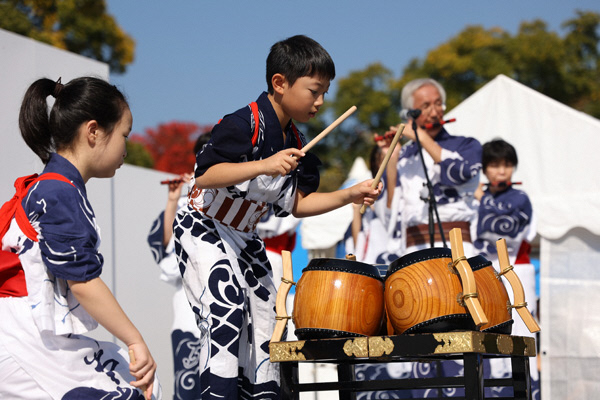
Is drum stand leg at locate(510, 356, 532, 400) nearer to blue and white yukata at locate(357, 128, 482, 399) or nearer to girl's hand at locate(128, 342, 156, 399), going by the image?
girl's hand at locate(128, 342, 156, 399)

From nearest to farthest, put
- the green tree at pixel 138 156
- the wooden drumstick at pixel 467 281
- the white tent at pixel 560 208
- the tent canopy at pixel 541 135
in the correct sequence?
1. the wooden drumstick at pixel 467 281
2. the white tent at pixel 560 208
3. the tent canopy at pixel 541 135
4. the green tree at pixel 138 156

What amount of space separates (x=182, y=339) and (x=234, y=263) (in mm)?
1923

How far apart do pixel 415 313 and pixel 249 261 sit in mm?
687

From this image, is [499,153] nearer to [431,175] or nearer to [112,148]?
[431,175]

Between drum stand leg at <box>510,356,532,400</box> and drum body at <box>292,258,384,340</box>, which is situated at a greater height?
drum body at <box>292,258,384,340</box>

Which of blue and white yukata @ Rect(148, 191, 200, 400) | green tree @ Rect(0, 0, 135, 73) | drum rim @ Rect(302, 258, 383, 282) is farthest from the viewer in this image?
green tree @ Rect(0, 0, 135, 73)

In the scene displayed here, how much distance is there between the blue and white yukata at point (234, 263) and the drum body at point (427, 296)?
532 mm

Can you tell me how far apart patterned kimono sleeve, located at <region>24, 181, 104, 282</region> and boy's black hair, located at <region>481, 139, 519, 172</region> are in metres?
3.16

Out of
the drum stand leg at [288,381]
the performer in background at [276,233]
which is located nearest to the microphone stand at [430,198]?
the performer in background at [276,233]

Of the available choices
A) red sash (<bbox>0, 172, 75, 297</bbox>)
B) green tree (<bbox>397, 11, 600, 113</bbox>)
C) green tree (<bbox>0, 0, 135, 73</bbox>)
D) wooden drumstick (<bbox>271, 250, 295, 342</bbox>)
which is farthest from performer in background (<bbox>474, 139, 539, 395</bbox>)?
green tree (<bbox>397, 11, 600, 113</bbox>)

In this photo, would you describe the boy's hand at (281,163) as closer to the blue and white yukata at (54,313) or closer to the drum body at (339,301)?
the drum body at (339,301)

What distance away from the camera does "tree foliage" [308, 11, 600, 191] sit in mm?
18016

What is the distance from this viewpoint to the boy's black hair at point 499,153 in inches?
174

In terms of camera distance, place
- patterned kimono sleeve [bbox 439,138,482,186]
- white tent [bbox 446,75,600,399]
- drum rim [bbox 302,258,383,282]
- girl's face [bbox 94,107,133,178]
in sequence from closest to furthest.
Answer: girl's face [bbox 94,107,133,178] < drum rim [bbox 302,258,383,282] < patterned kimono sleeve [bbox 439,138,482,186] < white tent [bbox 446,75,600,399]
